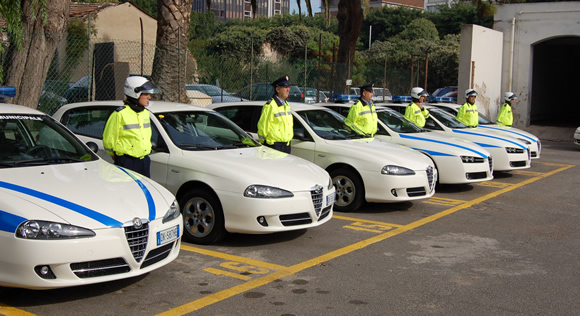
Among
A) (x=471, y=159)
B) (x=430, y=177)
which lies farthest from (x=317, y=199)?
(x=471, y=159)

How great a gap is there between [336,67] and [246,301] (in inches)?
573

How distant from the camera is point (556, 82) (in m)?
31.0

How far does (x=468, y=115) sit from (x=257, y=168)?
8528mm

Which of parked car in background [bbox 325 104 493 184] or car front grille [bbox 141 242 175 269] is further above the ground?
parked car in background [bbox 325 104 493 184]

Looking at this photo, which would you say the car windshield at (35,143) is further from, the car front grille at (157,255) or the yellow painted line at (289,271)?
the yellow painted line at (289,271)

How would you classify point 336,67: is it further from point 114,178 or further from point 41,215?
point 41,215

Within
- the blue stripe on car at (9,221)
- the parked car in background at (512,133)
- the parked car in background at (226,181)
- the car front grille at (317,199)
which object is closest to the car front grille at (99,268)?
the blue stripe on car at (9,221)

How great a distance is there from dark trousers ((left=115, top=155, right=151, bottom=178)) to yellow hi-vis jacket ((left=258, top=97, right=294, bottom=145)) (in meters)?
2.13

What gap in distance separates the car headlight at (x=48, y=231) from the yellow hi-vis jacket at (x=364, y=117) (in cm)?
639

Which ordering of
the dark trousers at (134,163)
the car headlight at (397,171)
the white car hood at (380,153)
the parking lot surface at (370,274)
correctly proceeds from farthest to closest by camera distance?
the white car hood at (380,153)
the car headlight at (397,171)
the dark trousers at (134,163)
the parking lot surface at (370,274)

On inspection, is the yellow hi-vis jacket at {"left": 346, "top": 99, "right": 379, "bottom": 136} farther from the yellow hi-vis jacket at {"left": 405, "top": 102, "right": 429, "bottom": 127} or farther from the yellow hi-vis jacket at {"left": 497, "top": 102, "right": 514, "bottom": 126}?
the yellow hi-vis jacket at {"left": 497, "top": 102, "right": 514, "bottom": 126}

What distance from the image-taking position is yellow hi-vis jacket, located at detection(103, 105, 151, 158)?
6.87m

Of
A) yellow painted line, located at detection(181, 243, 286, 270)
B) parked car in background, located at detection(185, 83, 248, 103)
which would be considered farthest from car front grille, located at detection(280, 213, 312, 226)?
parked car in background, located at detection(185, 83, 248, 103)

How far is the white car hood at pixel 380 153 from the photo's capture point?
867 centimetres
